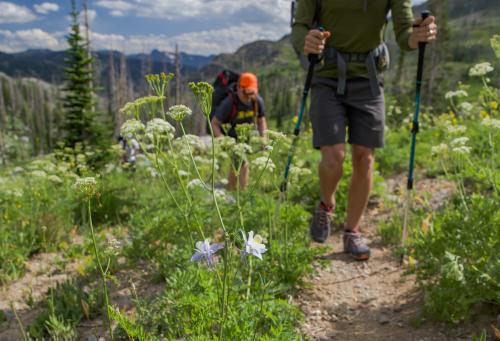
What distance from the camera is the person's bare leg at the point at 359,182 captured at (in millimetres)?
4511

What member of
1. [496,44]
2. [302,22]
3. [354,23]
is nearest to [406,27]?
[354,23]

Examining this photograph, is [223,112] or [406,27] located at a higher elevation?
[406,27]

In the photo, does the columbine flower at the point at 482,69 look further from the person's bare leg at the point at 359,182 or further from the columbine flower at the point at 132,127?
the columbine flower at the point at 132,127

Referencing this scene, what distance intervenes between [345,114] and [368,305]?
6.52 ft

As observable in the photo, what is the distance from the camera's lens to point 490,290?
279 cm

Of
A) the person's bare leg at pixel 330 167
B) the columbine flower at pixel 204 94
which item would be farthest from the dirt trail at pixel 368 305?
the columbine flower at pixel 204 94

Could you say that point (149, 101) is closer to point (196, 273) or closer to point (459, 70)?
point (196, 273)

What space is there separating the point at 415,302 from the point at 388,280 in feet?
1.93

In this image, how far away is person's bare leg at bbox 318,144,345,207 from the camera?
4.44m

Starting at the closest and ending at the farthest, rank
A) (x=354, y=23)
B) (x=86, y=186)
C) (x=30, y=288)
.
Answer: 1. (x=86, y=186)
2. (x=30, y=288)
3. (x=354, y=23)

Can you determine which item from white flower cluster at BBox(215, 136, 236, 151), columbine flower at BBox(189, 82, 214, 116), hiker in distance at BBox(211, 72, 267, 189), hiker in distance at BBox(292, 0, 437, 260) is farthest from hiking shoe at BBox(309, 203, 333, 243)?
columbine flower at BBox(189, 82, 214, 116)

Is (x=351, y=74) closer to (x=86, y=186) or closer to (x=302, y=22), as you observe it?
(x=302, y=22)

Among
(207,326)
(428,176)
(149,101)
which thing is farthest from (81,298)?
(428,176)

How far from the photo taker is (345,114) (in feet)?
14.9
